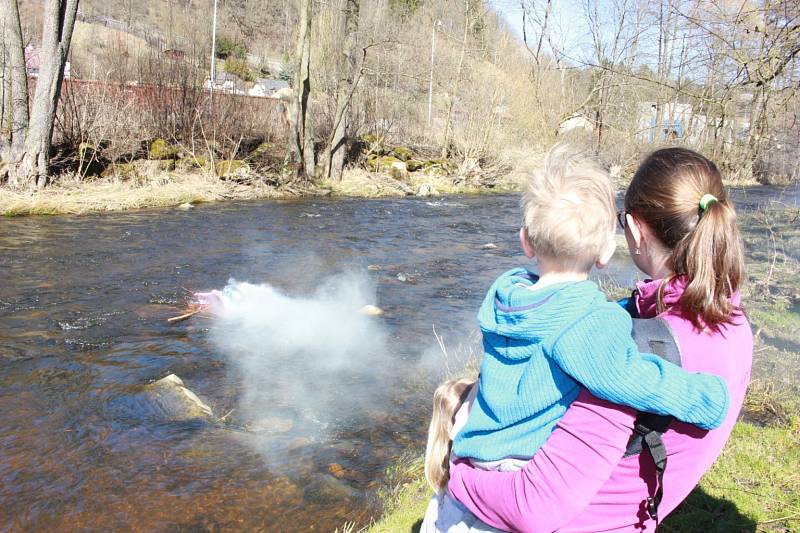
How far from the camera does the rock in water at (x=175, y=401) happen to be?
14.9 ft

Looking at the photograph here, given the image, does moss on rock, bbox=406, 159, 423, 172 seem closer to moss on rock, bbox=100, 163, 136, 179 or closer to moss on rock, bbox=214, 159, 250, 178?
moss on rock, bbox=214, 159, 250, 178

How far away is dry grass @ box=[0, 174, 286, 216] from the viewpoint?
11867mm

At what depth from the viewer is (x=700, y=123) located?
7457 millimetres

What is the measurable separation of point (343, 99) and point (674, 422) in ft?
62.9

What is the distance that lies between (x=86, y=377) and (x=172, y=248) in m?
5.05

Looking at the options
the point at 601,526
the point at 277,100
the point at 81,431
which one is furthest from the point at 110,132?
the point at 601,526

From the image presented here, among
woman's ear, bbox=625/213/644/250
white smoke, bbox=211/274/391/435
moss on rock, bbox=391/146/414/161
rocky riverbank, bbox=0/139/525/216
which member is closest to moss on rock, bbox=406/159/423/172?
rocky riverbank, bbox=0/139/525/216

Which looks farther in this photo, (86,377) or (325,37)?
(325,37)

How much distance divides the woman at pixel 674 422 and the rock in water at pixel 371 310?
5472mm

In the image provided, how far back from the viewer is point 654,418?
5.02 feet

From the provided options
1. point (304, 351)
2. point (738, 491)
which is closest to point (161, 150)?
point (304, 351)

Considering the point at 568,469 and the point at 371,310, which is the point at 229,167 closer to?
the point at 371,310

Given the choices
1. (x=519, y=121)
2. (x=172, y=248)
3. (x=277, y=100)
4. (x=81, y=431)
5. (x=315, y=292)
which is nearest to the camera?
(x=81, y=431)

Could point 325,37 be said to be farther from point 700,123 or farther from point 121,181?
point 700,123
